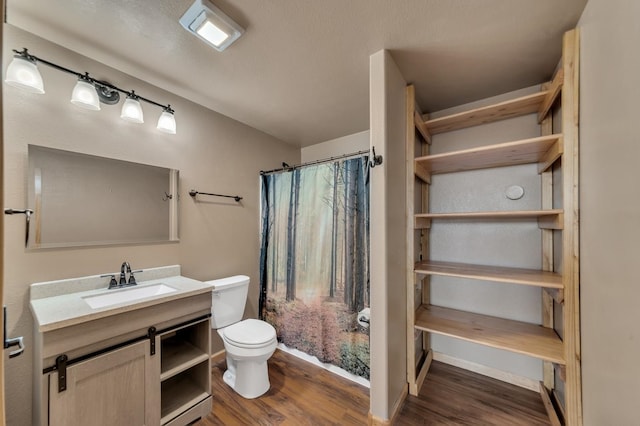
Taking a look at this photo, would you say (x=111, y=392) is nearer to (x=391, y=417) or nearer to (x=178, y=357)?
(x=178, y=357)

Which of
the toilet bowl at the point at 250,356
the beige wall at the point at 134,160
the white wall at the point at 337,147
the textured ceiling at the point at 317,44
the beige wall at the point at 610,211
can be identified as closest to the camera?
the beige wall at the point at 610,211

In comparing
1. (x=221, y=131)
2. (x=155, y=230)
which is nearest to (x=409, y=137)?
(x=221, y=131)

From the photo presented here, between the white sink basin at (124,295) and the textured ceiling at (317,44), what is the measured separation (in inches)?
58.0

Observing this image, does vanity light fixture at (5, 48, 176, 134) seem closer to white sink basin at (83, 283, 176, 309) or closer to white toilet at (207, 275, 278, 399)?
white sink basin at (83, 283, 176, 309)

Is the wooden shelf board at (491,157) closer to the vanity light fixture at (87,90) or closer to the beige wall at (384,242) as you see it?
the beige wall at (384,242)

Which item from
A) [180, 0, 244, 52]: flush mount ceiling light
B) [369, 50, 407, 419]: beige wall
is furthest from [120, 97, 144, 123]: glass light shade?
[369, 50, 407, 419]: beige wall

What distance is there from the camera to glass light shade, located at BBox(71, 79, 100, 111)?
1.41m

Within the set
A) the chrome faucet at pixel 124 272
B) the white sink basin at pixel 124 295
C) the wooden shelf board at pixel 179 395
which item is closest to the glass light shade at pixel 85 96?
the chrome faucet at pixel 124 272

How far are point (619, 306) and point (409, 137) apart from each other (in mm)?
1350

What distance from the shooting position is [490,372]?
76.2 inches

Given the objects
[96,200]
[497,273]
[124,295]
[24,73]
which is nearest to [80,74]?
[24,73]

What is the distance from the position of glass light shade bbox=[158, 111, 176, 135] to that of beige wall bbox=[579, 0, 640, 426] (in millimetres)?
2354

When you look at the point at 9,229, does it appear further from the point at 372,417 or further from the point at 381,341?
the point at 372,417

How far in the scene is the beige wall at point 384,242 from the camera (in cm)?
145
